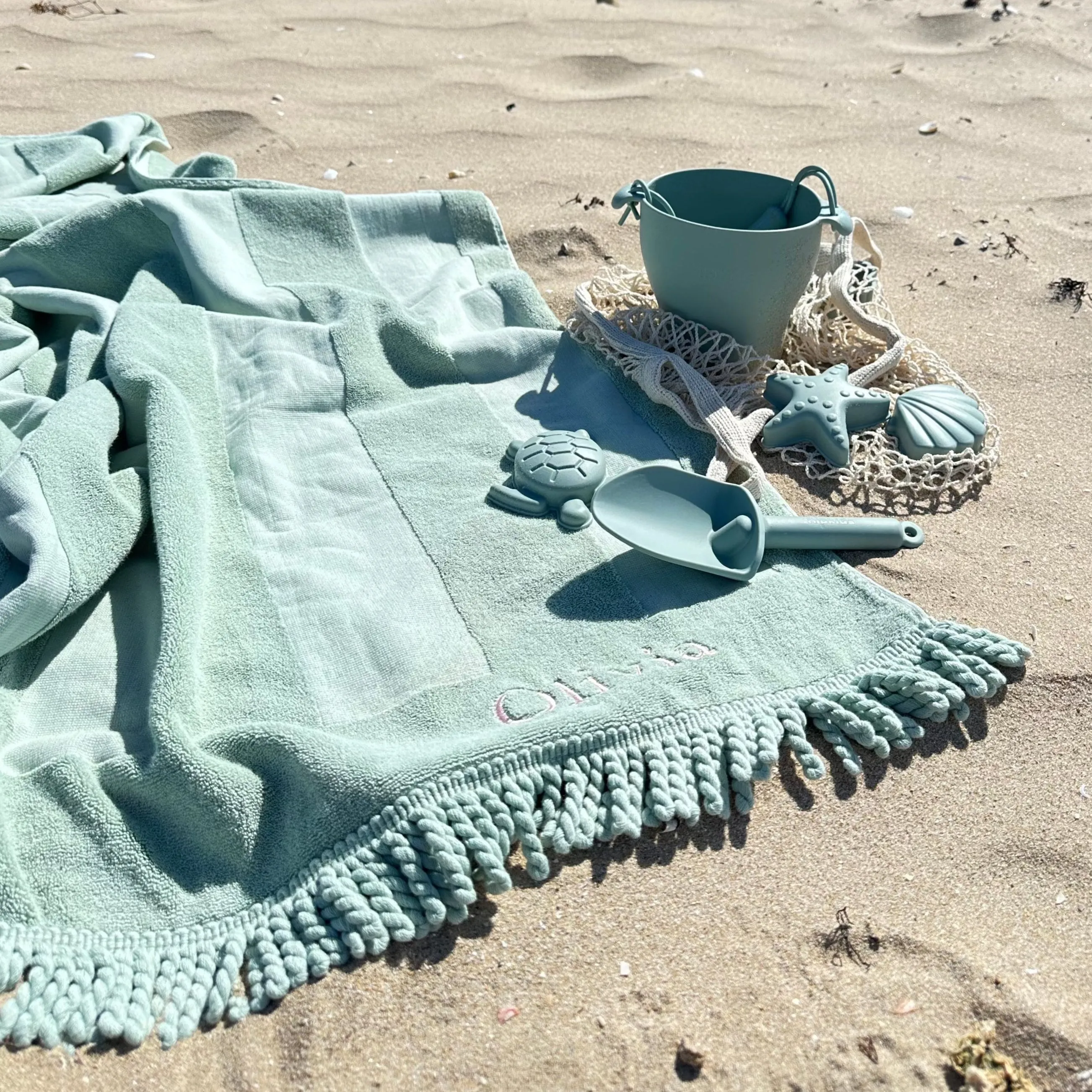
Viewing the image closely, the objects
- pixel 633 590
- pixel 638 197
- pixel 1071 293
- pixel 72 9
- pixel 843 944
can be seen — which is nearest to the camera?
pixel 843 944

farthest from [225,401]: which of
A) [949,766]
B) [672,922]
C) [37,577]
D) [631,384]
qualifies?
[949,766]

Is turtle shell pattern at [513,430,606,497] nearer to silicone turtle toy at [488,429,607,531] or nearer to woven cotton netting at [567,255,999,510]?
silicone turtle toy at [488,429,607,531]

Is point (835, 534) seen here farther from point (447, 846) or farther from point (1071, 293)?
point (1071, 293)

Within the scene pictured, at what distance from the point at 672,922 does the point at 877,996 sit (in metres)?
0.24

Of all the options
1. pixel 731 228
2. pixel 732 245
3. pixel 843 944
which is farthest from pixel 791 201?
pixel 843 944

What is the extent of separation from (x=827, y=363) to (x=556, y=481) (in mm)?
785

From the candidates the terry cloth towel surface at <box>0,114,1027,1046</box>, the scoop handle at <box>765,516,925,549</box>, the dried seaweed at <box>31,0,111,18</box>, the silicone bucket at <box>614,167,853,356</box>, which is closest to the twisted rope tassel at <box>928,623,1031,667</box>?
the terry cloth towel surface at <box>0,114,1027,1046</box>

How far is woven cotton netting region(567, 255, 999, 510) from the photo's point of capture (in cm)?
189

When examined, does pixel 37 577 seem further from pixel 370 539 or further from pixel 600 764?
pixel 600 764

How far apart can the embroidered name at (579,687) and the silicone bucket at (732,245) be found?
81 cm

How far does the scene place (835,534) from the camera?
1.68 metres

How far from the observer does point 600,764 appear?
1.36m

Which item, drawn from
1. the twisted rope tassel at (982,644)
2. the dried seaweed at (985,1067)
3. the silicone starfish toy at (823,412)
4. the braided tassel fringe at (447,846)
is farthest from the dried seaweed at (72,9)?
the dried seaweed at (985,1067)

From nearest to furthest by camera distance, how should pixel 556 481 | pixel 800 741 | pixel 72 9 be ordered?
pixel 800 741
pixel 556 481
pixel 72 9
